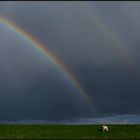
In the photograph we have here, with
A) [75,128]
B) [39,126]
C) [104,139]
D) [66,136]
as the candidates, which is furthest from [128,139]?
[39,126]

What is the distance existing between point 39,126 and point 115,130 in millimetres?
16201

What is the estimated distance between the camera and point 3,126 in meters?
76.6

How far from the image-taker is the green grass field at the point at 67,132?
223 ft

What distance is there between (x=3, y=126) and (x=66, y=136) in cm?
1560

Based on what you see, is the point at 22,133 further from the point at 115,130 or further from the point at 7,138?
the point at 115,130

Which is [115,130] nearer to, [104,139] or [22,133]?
[104,139]

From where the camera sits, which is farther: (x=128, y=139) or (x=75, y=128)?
(x=75, y=128)

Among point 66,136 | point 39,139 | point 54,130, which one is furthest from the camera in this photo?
point 54,130

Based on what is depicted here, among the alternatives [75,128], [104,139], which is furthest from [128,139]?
[75,128]

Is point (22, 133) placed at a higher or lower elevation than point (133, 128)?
higher

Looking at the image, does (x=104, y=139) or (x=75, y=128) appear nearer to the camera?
(x=104, y=139)

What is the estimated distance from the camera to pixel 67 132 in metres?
73.1

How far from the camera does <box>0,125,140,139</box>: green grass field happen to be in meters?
67.9

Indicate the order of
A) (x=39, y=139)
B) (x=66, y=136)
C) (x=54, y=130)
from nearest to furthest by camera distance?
(x=39, y=139), (x=66, y=136), (x=54, y=130)
